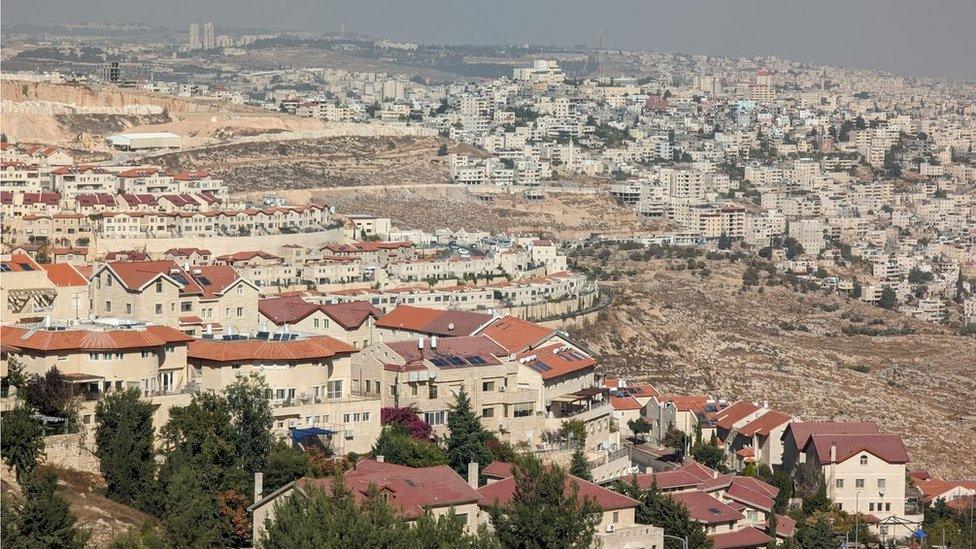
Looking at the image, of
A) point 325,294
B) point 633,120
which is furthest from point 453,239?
point 633,120

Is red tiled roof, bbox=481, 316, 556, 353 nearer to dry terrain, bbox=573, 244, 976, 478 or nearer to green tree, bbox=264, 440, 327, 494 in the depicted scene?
green tree, bbox=264, 440, 327, 494

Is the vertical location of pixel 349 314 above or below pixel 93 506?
above

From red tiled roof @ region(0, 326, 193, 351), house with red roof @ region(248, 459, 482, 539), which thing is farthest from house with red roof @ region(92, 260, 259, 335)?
house with red roof @ region(248, 459, 482, 539)

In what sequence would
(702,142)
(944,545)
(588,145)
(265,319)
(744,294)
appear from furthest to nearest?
(702,142) → (588,145) → (744,294) → (265,319) → (944,545)

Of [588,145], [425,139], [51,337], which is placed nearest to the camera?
[51,337]

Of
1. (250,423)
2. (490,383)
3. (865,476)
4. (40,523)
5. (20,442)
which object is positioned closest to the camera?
(40,523)

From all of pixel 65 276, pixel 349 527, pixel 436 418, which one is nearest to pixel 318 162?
pixel 65 276

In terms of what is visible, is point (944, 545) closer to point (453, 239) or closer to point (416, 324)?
point (416, 324)

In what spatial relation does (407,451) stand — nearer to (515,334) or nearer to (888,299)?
(515,334)
